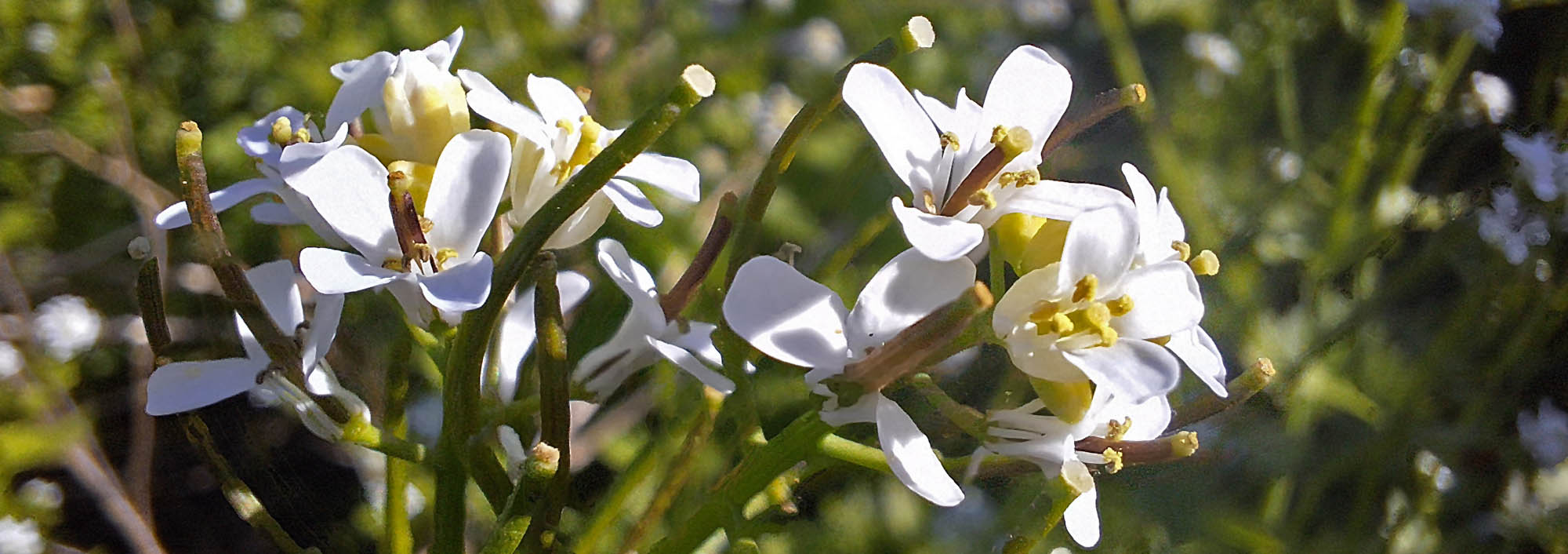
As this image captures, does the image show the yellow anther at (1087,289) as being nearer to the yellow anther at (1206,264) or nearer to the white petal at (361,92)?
the yellow anther at (1206,264)

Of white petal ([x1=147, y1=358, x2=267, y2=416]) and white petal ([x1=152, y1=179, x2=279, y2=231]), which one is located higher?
white petal ([x1=152, y1=179, x2=279, y2=231])

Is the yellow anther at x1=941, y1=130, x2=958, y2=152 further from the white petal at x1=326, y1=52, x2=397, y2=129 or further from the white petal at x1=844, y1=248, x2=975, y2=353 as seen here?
the white petal at x1=326, y1=52, x2=397, y2=129

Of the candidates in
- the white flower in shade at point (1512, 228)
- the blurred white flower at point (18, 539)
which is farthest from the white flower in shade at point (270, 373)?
the white flower in shade at point (1512, 228)

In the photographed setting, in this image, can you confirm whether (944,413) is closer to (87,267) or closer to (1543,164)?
(1543,164)

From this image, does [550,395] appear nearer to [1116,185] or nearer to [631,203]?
[631,203]

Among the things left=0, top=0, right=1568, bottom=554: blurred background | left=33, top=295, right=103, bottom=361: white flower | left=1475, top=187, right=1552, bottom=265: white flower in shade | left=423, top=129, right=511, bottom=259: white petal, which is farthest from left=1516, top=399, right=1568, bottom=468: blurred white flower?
left=33, top=295, right=103, bottom=361: white flower

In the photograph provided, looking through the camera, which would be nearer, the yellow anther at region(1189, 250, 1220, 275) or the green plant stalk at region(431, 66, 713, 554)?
the green plant stalk at region(431, 66, 713, 554)
